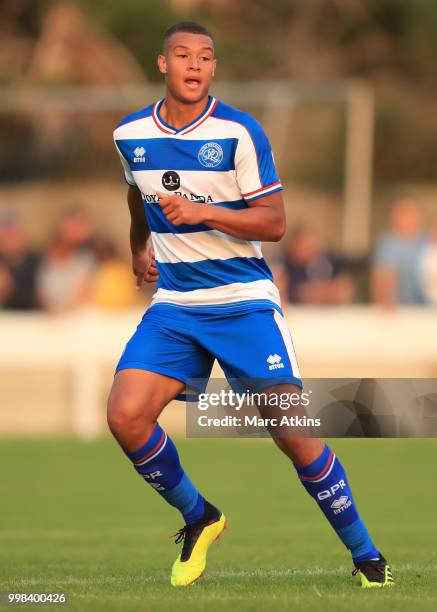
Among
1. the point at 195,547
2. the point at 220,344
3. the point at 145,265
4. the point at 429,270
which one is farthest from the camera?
the point at 429,270

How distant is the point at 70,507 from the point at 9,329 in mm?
5349

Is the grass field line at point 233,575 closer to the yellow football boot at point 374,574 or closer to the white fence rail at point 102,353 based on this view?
the yellow football boot at point 374,574

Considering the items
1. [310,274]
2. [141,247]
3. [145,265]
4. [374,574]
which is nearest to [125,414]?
[145,265]

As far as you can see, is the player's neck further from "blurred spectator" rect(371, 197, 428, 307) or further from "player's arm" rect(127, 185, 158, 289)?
"blurred spectator" rect(371, 197, 428, 307)

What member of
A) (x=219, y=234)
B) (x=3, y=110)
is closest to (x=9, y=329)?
(x=3, y=110)

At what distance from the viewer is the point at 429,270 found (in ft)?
55.2

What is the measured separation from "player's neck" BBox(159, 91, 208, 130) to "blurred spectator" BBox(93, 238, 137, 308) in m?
10.1

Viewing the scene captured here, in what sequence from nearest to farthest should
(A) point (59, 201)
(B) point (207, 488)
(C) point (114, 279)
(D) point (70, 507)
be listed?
(D) point (70, 507) < (B) point (207, 488) < (C) point (114, 279) < (A) point (59, 201)

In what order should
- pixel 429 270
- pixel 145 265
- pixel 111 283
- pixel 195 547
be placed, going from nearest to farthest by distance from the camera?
pixel 195 547, pixel 145 265, pixel 429 270, pixel 111 283

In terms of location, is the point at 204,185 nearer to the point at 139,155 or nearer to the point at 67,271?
the point at 139,155

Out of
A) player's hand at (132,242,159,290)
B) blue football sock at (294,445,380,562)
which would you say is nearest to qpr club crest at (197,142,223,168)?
player's hand at (132,242,159,290)

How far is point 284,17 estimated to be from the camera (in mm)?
35062

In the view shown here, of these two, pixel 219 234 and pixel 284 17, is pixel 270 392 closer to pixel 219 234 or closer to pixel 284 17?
pixel 219 234

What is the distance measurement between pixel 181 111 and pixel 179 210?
70 cm
